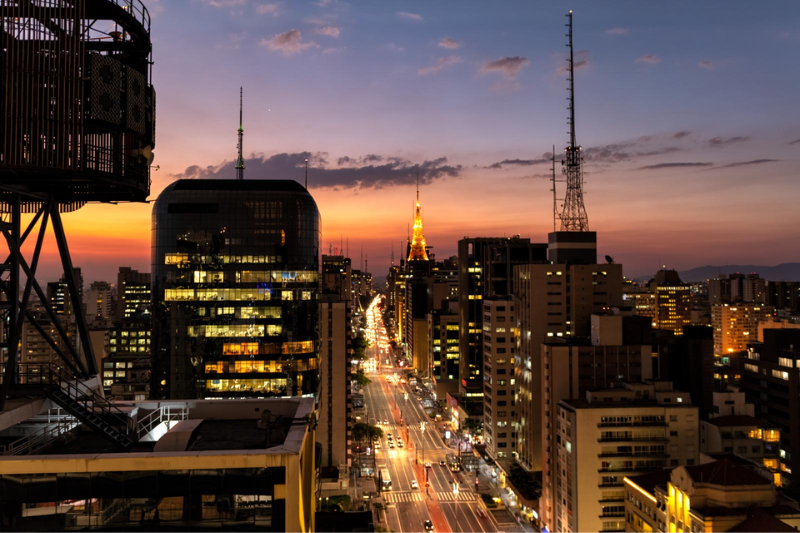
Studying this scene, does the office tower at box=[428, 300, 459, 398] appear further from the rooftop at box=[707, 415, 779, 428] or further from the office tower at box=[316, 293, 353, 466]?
the rooftop at box=[707, 415, 779, 428]

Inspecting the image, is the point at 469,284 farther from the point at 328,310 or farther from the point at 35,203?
the point at 35,203

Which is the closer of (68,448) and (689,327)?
(68,448)

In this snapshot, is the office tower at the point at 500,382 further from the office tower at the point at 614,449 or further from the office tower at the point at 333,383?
the office tower at the point at 614,449

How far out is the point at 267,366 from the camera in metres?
69.0

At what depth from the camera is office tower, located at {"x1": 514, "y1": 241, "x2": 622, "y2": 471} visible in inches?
3157

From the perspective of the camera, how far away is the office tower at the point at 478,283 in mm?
119438

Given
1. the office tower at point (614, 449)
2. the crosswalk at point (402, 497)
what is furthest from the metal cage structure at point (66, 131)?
the crosswalk at point (402, 497)

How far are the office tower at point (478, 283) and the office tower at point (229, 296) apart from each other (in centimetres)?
5556

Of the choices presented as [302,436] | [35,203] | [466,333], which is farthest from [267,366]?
[466,333]

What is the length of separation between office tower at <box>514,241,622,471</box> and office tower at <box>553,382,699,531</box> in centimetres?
2027

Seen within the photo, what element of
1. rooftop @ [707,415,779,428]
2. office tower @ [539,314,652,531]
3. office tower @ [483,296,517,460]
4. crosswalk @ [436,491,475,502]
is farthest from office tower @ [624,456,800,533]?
office tower @ [483,296,517,460]

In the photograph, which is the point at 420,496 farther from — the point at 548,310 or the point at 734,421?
the point at 734,421

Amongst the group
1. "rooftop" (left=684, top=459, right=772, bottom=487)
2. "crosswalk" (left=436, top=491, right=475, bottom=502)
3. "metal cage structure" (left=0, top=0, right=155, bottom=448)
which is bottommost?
"crosswalk" (left=436, top=491, right=475, bottom=502)

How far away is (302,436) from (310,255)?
57.3 meters
